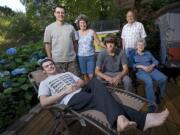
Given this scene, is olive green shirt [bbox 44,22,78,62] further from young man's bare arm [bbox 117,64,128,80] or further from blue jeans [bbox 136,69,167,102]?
blue jeans [bbox 136,69,167,102]

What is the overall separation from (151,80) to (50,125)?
140 centimetres

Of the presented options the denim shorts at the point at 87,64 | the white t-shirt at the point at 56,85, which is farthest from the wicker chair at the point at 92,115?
the denim shorts at the point at 87,64

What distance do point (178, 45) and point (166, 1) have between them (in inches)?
243

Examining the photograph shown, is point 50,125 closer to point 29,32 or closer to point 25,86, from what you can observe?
point 25,86

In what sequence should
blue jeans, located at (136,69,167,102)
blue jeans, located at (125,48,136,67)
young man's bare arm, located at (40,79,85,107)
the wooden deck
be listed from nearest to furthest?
young man's bare arm, located at (40,79,85,107) → the wooden deck → blue jeans, located at (136,69,167,102) → blue jeans, located at (125,48,136,67)

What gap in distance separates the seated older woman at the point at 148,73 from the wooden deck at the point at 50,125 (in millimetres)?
303

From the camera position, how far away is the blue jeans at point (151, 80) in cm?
481

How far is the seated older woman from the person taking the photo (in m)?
4.82

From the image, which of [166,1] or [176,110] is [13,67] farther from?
[166,1]

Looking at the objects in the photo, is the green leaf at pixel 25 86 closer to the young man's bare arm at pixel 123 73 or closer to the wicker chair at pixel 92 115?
the young man's bare arm at pixel 123 73

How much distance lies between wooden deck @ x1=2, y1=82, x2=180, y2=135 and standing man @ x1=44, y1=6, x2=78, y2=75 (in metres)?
0.76

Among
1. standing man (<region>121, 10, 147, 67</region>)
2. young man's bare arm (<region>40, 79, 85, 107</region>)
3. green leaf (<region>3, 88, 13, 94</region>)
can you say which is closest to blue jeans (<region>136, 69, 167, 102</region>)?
standing man (<region>121, 10, 147, 67</region>)

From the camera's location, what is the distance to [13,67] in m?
6.22

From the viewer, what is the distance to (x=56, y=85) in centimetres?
390
